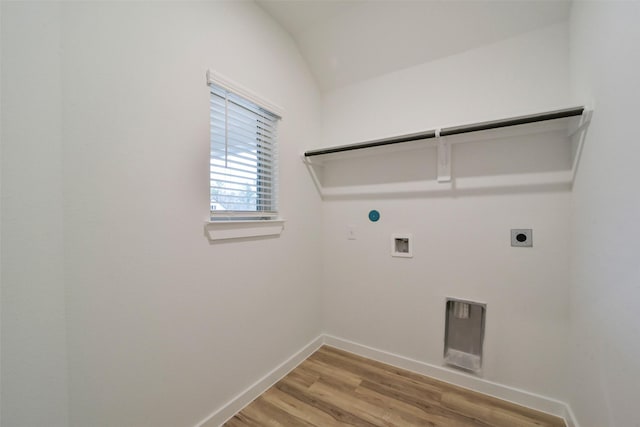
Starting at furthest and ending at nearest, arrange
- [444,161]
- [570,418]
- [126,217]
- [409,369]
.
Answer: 1. [409,369]
2. [444,161]
3. [570,418]
4. [126,217]

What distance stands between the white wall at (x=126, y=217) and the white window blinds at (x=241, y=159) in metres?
0.11

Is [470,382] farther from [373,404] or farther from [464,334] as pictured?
[373,404]

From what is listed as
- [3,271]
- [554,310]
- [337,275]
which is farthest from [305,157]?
[554,310]

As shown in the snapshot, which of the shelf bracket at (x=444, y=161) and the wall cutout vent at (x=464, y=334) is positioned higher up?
the shelf bracket at (x=444, y=161)

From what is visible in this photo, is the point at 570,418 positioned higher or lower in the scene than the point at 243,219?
lower

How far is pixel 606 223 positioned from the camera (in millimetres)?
1013

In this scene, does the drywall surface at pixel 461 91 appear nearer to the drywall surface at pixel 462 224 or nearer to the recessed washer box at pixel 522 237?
the drywall surface at pixel 462 224

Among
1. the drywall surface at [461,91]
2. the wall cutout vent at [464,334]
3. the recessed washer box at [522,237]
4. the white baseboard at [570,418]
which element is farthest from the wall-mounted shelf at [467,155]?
the white baseboard at [570,418]

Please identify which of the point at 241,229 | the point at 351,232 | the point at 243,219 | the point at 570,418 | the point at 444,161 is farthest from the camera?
the point at 351,232

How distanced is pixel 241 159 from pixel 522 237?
1854mm

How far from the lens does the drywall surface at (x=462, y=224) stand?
147 centimetres

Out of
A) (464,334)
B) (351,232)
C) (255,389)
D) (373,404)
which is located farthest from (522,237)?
(255,389)

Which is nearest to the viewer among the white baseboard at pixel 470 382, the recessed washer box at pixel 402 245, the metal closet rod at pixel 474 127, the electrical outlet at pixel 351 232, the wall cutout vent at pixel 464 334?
the metal closet rod at pixel 474 127

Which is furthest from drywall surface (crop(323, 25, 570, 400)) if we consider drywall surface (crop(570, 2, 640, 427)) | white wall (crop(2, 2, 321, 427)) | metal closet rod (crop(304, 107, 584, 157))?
white wall (crop(2, 2, 321, 427))
